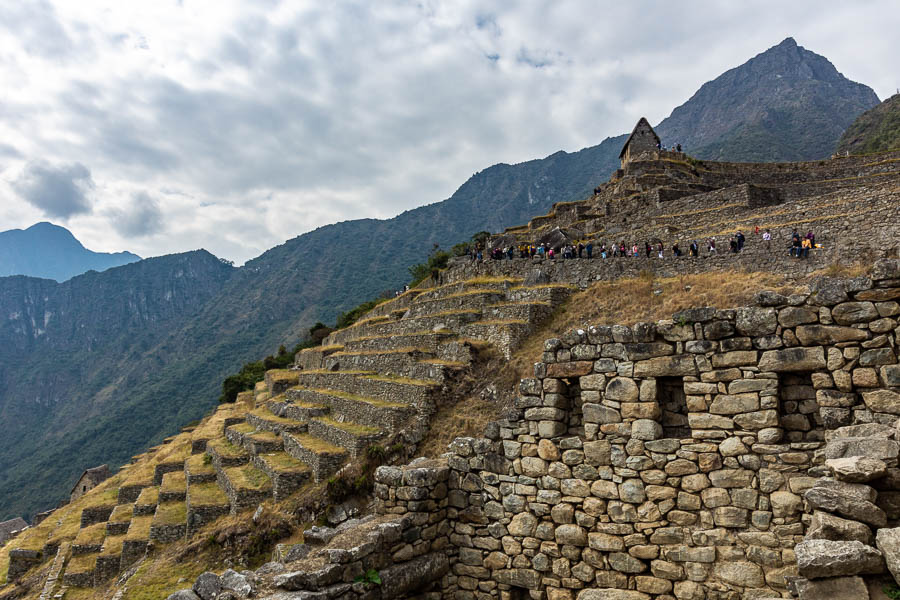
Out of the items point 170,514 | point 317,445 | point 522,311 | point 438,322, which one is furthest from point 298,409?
point 522,311

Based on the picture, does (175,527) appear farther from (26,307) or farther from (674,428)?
(26,307)

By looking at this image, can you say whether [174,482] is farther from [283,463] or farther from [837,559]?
[837,559]

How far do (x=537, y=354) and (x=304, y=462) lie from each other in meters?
8.20

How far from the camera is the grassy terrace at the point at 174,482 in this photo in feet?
61.7

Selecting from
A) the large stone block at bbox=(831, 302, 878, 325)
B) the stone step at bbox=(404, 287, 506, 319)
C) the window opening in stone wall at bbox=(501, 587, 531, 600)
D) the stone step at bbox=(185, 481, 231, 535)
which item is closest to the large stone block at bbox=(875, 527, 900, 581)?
the large stone block at bbox=(831, 302, 878, 325)

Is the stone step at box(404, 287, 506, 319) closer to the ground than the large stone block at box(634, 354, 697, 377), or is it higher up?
higher up

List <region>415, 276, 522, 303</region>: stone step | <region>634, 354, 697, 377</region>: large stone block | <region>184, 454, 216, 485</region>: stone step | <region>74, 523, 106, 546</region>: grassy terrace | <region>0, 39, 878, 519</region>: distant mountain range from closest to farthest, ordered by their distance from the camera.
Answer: <region>634, 354, 697, 377</region>: large stone block, <region>184, 454, 216, 485</region>: stone step, <region>74, 523, 106, 546</region>: grassy terrace, <region>415, 276, 522, 303</region>: stone step, <region>0, 39, 878, 519</region>: distant mountain range

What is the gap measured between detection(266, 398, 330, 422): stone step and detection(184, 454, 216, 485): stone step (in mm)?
3337

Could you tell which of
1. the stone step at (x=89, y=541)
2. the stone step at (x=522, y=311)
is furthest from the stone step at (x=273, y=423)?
the stone step at (x=522, y=311)

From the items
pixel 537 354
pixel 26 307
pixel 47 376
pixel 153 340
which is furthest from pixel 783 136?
pixel 26 307

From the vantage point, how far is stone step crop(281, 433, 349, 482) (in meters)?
13.7

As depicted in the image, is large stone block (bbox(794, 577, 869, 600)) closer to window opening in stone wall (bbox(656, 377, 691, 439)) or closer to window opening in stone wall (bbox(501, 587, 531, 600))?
window opening in stone wall (bbox(656, 377, 691, 439))

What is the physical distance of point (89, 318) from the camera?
174625 millimetres

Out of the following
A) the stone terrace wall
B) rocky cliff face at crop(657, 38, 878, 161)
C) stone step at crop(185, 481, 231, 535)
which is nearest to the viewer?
the stone terrace wall
